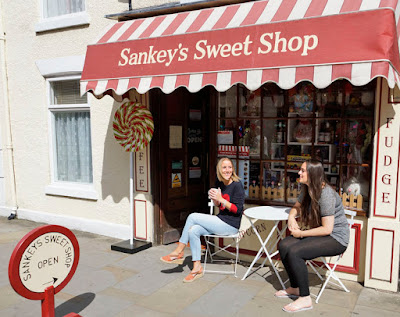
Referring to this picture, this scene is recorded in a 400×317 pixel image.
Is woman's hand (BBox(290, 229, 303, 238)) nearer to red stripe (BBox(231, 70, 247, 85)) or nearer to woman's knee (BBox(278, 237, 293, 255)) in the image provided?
woman's knee (BBox(278, 237, 293, 255))

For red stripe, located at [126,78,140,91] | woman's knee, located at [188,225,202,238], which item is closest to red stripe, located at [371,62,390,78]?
woman's knee, located at [188,225,202,238]

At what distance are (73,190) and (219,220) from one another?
3.19 meters

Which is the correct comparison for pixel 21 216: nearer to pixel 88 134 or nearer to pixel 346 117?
pixel 88 134

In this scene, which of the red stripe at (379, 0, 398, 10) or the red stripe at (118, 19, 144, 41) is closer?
the red stripe at (379, 0, 398, 10)

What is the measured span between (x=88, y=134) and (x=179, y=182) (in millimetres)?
1923

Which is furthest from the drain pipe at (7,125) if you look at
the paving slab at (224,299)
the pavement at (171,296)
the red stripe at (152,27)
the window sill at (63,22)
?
the paving slab at (224,299)

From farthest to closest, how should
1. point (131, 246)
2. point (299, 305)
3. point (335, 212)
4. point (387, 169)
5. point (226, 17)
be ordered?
point (131, 246) < point (226, 17) < point (387, 169) < point (335, 212) < point (299, 305)

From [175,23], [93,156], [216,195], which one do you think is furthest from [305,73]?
[93,156]

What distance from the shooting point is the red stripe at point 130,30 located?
191 inches

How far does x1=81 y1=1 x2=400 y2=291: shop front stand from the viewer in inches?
139

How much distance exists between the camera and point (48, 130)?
22.5 feet

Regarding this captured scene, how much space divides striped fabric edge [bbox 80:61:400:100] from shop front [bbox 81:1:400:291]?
1 cm

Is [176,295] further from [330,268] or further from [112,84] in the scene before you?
[112,84]

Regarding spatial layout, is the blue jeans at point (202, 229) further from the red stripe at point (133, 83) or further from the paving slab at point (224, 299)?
the red stripe at point (133, 83)
